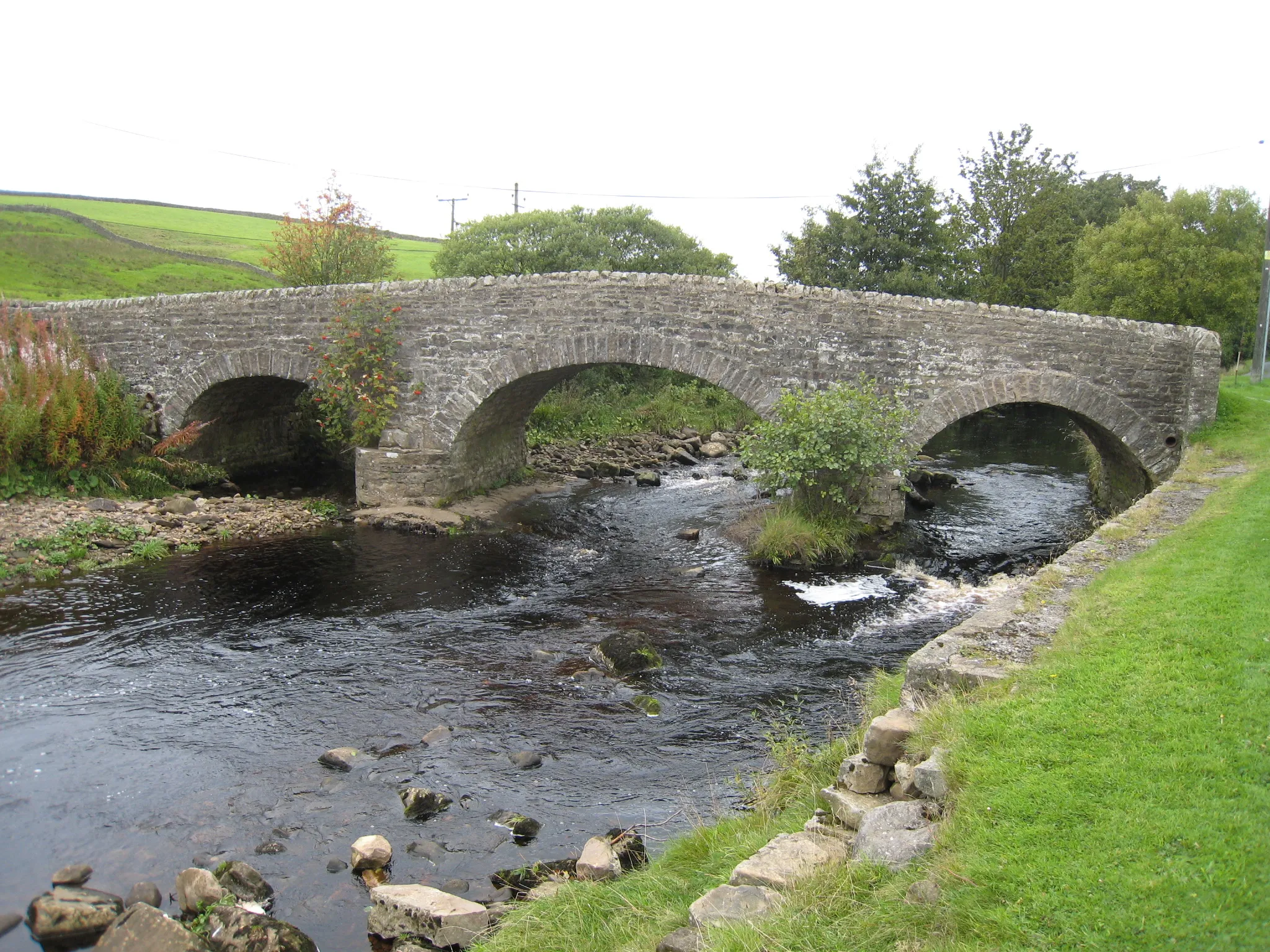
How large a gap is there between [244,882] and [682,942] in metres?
3.02

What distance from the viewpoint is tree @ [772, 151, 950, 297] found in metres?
29.3

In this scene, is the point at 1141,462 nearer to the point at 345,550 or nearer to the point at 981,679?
the point at 981,679

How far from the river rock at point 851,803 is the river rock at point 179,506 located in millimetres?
12699

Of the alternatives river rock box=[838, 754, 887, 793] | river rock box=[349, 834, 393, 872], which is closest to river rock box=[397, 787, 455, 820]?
river rock box=[349, 834, 393, 872]

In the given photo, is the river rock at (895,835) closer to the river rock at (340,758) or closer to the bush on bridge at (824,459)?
the river rock at (340,758)

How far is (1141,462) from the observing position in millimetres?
13617

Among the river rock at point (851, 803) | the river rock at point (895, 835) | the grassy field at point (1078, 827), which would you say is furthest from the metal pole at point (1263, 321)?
the river rock at point (895, 835)

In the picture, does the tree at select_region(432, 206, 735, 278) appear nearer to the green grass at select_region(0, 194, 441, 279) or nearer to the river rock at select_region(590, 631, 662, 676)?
the green grass at select_region(0, 194, 441, 279)

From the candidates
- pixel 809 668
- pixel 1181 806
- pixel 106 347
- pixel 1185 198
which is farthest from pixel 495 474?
pixel 1185 198

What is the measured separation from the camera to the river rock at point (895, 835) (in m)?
4.10

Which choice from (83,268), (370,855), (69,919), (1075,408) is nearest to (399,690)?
(370,855)

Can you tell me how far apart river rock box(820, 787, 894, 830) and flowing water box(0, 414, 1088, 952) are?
4.59 ft

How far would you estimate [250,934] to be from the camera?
16.4 feet

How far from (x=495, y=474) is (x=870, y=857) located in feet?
47.8
